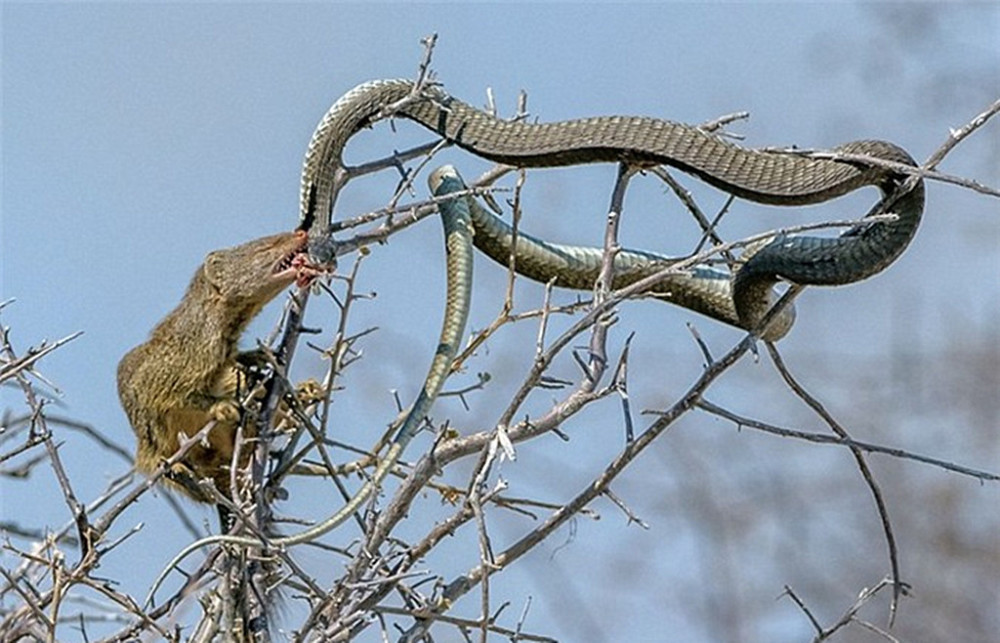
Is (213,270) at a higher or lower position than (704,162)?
higher

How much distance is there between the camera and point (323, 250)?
6.30m

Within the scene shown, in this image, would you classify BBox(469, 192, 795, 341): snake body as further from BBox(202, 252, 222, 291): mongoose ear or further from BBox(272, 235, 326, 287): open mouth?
BBox(202, 252, 222, 291): mongoose ear

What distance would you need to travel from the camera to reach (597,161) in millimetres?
6297

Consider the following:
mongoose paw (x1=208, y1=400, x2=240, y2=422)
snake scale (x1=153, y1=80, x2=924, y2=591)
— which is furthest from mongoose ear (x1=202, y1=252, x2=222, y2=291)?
snake scale (x1=153, y1=80, x2=924, y2=591)

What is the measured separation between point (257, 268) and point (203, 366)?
0.41m

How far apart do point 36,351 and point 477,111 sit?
1.61m

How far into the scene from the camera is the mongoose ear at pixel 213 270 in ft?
23.1

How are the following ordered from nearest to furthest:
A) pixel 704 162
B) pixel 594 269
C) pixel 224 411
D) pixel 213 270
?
pixel 704 162, pixel 594 269, pixel 224 411, pixel 213 270

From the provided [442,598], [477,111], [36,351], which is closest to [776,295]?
[477,111]

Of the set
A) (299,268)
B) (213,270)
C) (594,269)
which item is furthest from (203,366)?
(594,269)

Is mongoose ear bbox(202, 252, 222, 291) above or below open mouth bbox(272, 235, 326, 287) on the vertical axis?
above

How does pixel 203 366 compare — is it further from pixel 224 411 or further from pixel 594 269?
pixel 594 269

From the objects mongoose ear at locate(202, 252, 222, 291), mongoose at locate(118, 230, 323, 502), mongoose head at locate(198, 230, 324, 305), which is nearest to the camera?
mongoose head at locate(198, 230, 324, 305)

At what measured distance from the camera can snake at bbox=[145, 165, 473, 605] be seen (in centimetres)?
564
